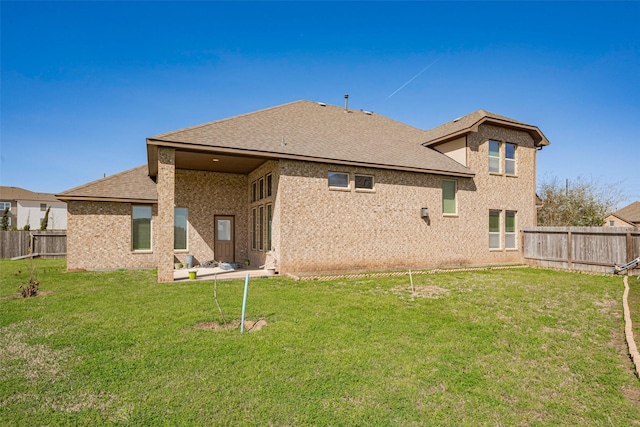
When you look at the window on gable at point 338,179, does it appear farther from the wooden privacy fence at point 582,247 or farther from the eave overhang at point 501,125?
the wooden privacy fence at point 582,247

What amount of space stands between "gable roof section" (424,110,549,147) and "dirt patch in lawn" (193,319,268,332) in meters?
13.0

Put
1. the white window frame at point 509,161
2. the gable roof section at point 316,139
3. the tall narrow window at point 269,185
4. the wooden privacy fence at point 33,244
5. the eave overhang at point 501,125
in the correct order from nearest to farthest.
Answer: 1. the gable roof section at point 316,139
2. the tall narrow window at point 269,185
3. the eave overhang at point 501,125
4. the white window frame at point 509,161
5. the wooden privacy fence at point 33,244

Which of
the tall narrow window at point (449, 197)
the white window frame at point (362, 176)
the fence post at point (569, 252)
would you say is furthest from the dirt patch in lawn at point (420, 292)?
the fence post at point (569, 252)

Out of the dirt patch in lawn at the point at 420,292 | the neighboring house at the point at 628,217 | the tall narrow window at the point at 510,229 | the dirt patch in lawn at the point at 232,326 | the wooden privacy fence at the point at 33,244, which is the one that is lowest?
the dirt patch in lawn at the point at 420,292

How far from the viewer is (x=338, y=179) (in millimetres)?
12938

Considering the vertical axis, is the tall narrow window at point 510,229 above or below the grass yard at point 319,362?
above

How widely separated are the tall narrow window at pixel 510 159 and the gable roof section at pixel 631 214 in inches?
1312

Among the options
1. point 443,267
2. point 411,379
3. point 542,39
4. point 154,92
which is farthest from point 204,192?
point 542,39

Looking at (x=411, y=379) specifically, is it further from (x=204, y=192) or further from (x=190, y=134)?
(x=204, y=192)

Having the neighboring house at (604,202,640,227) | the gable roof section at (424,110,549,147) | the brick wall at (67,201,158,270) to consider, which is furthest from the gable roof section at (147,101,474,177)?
the neighboring house at (604,202,640,227)

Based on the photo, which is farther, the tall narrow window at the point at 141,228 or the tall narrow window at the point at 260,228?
the tall narrow window at the point at 141,228

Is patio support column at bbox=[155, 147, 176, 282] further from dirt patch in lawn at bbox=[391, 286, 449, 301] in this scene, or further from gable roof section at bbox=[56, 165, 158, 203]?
dirt patch in lawn at bbox=[391, 286, 449, 301]

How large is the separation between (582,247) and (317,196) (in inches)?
440

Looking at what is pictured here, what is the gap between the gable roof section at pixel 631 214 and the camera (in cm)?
3853
